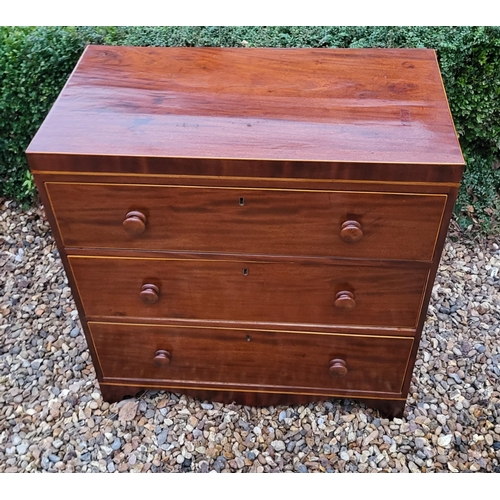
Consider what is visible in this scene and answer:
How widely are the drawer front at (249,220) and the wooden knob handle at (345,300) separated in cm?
14

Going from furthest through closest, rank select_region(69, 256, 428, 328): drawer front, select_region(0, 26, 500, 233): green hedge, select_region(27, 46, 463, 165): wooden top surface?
select_region(0, 26, 500, 233): green hedge → select_region(69, 256, 428, 328): drawer front → select_region(27, 46, 463, 165): wooden top surface

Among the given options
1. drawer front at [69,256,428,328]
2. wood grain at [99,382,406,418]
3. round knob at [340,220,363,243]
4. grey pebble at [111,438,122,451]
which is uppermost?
round knob at [340,220,363,243]

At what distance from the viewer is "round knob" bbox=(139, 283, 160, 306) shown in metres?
1.58

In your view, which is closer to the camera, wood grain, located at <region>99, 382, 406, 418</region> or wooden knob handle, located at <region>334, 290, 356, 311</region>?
wooden knob handle, located at <region>334, 290, 356, 311</region>

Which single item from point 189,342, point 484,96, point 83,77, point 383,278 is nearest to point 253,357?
point 189,342

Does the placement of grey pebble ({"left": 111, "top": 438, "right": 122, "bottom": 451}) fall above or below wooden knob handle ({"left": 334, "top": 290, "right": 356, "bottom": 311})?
below

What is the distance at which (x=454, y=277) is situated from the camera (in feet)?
7.97

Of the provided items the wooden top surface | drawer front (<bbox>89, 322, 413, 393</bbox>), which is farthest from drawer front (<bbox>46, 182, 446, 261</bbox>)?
drawer front (<bbox>89, 322, 413, 393</bbox>)

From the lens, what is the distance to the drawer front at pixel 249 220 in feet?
4.50

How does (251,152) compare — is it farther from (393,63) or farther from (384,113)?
(393,63)

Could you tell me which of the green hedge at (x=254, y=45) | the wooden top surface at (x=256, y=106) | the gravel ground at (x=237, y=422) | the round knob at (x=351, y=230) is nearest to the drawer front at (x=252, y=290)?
the round knob at (x=351, y=230)

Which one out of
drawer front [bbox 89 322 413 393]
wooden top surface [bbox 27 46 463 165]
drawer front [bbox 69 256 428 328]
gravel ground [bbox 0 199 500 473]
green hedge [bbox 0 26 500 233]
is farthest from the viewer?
green hedge [bbox 0 26 500 233]

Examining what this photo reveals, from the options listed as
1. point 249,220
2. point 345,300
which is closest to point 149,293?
point 249,220

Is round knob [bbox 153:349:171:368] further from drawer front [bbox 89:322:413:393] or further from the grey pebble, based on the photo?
the grey pebble
